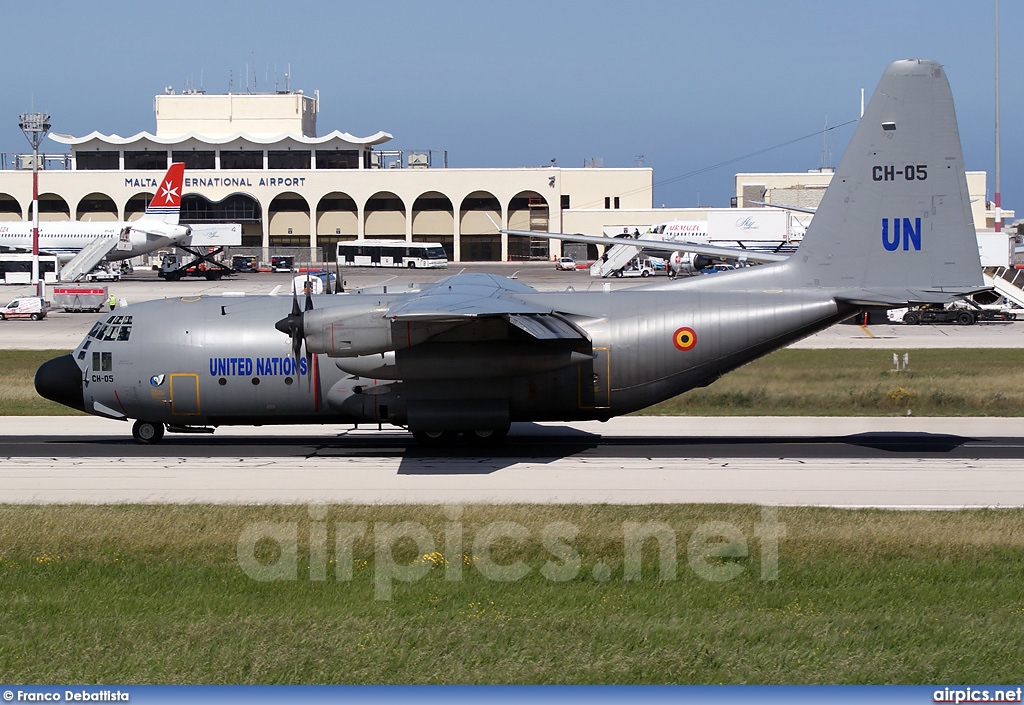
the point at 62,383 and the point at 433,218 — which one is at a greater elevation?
the point at 433,218

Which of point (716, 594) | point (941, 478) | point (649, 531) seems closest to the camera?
point (716, 594)

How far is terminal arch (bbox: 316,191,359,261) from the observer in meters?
126

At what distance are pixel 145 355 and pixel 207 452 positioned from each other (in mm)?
2840

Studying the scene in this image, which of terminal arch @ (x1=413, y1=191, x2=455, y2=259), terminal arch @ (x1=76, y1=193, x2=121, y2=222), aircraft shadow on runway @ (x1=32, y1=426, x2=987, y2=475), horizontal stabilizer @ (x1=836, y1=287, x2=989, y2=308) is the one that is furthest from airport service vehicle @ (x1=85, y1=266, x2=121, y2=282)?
horizontal stabilizer @ (x1=836, y1=287, x2=989, y2=308)

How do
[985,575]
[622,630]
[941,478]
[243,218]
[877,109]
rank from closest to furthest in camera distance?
[622,630] → [985,575] → [941,478] → [877,109] → [243,218]

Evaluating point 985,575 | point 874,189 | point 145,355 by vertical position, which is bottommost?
point 985,575

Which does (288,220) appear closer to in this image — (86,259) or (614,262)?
(86,259)

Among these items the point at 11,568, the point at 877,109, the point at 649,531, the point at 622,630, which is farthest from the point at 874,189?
the point at 11,568

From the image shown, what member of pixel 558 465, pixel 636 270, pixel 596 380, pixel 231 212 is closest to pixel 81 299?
pixel 636 270

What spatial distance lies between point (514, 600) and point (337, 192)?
114570 millimetres

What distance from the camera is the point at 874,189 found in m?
25.4

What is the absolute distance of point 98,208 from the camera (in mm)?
125562

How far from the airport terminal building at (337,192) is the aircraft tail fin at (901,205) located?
3756 inches

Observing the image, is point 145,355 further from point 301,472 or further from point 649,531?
point 649,531
